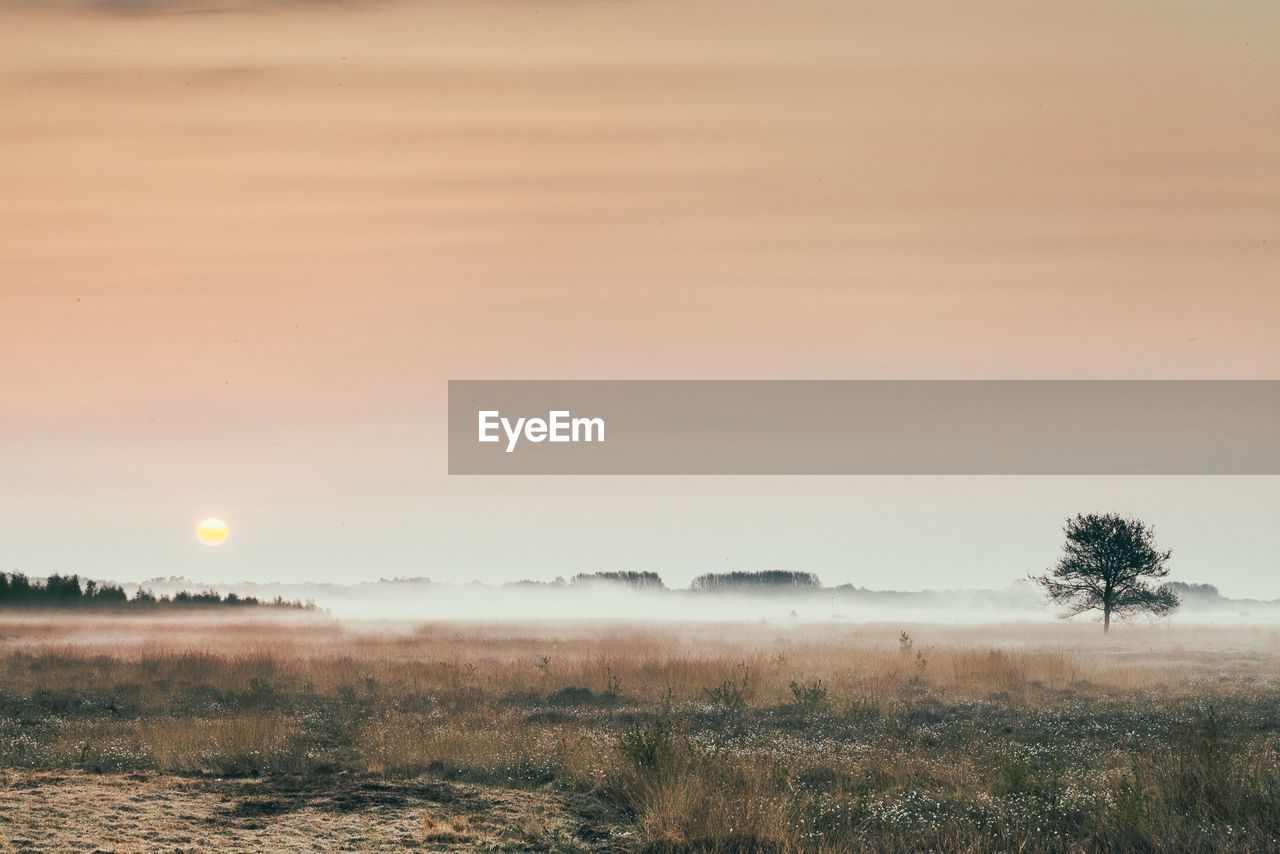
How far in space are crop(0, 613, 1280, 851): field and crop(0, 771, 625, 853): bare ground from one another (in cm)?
5

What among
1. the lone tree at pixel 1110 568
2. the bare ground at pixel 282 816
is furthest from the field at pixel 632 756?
the lone tree at pixel 1110 568

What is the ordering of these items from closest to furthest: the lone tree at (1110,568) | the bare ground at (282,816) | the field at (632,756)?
the bare ground at (282,816), the field at (632,756), the lone tree at (1110,568)

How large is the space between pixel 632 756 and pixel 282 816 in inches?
156

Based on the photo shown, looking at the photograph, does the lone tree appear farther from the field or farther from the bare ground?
the bare ground

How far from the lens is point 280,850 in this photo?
35.4 ft

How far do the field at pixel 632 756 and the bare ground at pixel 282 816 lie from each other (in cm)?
5

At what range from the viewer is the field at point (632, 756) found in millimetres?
11461

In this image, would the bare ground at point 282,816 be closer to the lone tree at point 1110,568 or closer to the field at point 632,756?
the field at point 632,756

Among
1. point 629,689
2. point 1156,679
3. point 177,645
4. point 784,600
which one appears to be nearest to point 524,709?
point 629,689

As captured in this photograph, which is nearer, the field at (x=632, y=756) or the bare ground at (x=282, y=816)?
the bare ground at (x=282, y=816)

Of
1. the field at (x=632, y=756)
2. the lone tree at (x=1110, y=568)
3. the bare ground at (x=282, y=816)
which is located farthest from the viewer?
the lone tree at (x=1110, y=568)

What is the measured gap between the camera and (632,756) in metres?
13.6

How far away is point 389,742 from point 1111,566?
48.8 metres

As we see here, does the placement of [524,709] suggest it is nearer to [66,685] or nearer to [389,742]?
[389,742]
